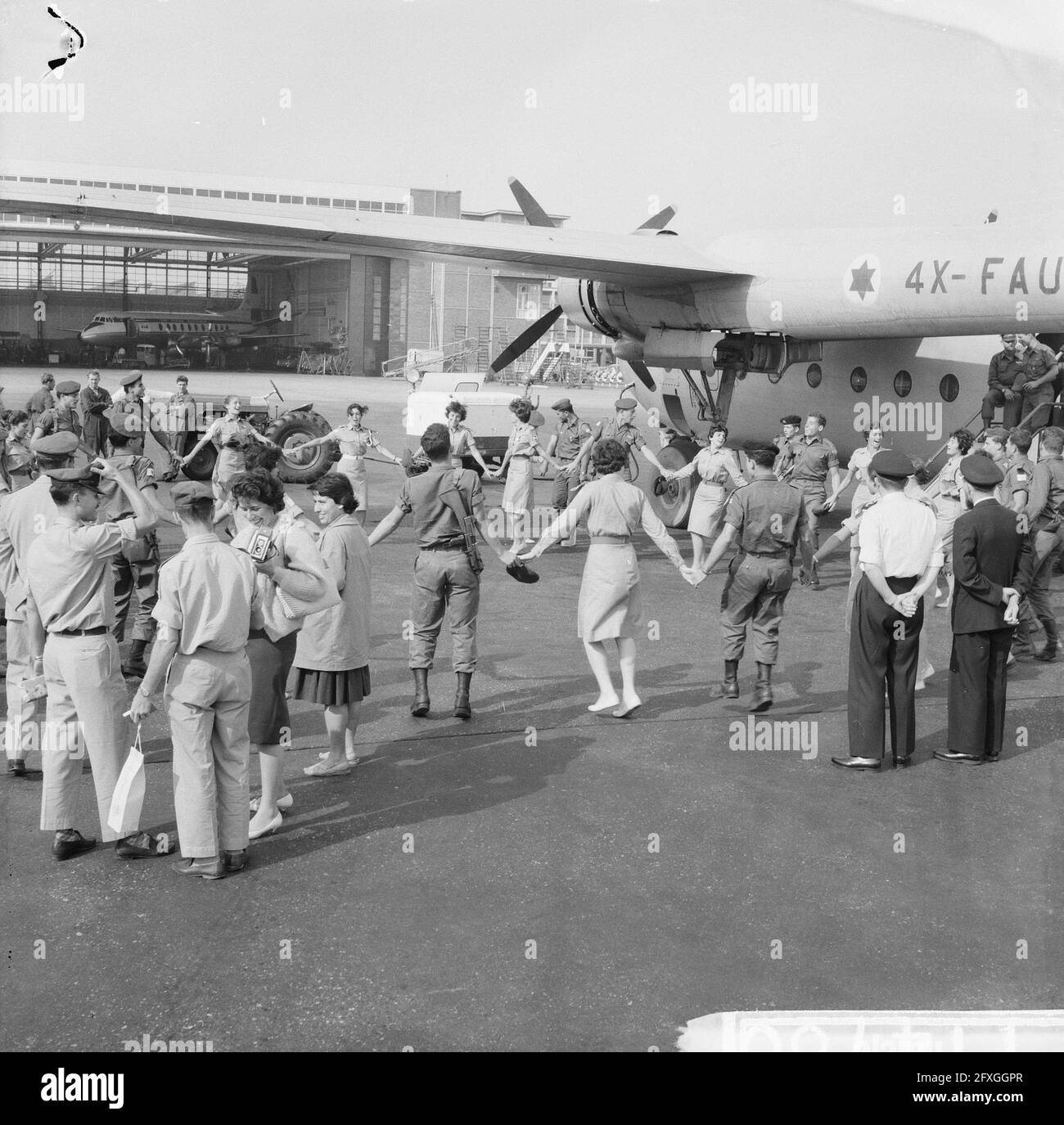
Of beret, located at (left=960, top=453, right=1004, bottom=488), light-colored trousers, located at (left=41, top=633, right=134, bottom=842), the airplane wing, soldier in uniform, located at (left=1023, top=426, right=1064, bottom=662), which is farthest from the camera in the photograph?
the airplane wing

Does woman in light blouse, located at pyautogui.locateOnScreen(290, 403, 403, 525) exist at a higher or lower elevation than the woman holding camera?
higher

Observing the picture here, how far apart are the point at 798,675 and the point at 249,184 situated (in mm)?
63367

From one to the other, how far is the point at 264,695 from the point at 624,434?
9.34 m

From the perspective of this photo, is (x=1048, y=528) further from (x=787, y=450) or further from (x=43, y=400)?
(x=43, y=400)

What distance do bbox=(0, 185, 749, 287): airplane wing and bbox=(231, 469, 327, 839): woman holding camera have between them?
1018cm

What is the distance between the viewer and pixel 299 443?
21.5 m

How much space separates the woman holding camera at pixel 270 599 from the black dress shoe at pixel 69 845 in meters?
0.88

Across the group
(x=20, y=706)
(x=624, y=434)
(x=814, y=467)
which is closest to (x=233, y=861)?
(x=20, y=706)

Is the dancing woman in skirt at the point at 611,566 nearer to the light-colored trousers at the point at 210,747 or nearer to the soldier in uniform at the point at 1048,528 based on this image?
the light-colored trousers at the point at 210,747

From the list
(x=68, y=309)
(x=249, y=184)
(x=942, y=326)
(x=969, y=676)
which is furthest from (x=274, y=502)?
(x=68, y=309)

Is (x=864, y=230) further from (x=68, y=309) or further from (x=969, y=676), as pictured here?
(x=68, y=309)

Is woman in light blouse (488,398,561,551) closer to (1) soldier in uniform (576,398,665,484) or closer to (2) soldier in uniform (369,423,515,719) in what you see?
(1) soldier in uniform (576,398,665,484)

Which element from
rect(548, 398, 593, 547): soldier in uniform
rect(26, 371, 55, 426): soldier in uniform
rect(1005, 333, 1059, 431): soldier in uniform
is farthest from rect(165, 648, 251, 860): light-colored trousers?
rect(26, 371, 55, 426): soldier in uniform

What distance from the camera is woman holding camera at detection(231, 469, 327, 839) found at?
636 cm
